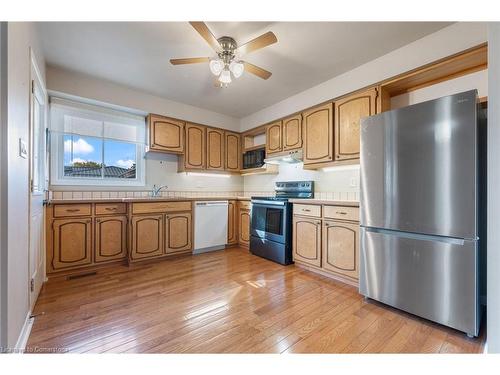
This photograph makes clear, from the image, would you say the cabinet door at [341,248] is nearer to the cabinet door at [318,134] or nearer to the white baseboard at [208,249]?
the cabinet door at [318,134]

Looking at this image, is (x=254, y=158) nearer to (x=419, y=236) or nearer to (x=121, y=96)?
(x=121, y=96)

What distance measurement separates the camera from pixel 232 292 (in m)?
2.21

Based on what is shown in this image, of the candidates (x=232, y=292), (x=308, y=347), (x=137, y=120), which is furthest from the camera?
(x=137, y=120)

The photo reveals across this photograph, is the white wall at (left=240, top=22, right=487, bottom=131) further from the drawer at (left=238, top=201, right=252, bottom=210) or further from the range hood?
the drawer at (left=238, top=201, right=252, bottom=210)

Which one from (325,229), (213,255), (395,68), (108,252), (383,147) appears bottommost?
(213,255)

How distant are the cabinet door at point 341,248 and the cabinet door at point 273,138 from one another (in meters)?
1.55

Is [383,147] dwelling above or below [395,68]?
below

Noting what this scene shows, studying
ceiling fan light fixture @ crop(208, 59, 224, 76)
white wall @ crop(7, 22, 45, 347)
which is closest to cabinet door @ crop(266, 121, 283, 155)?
ceiling fan light fixture @ crop(208, 59, 224, 76)

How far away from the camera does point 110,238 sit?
9.36ft

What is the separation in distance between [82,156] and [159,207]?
124 centimetres

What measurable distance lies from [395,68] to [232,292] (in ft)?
8.94

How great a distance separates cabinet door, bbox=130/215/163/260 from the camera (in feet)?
9.75
